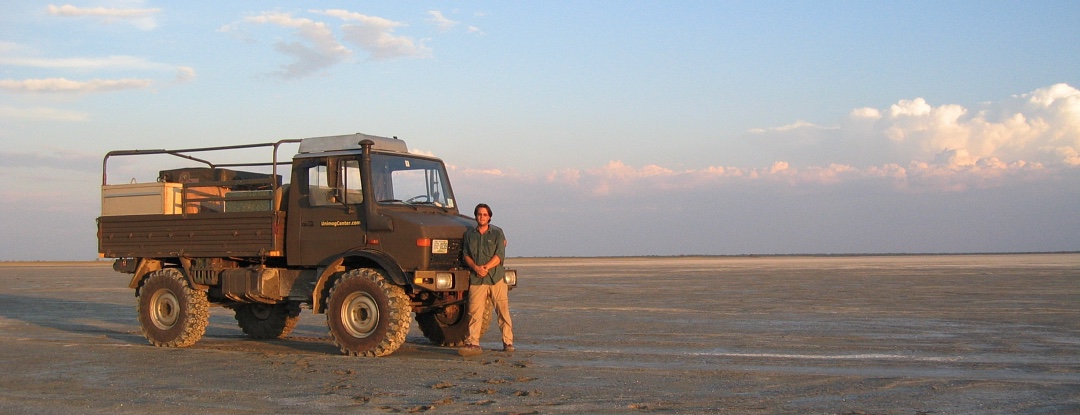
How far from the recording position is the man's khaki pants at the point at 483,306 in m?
12.3

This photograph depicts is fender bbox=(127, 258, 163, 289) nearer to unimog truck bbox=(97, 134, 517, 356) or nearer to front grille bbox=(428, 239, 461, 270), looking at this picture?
unimog truck bbox=(97, 134, 517, 356)

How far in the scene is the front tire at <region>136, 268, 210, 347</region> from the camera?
45.1ft

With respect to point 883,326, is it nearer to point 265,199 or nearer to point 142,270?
point 265,199

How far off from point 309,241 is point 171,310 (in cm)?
272

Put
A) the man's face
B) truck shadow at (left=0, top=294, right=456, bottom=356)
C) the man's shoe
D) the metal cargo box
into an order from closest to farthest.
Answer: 1. the man's face
2. the man's shoe
3. the metal cargo box
4. truck shadow at (left=0, top=294, right=456, bottom=356)

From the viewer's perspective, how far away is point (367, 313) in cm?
1234

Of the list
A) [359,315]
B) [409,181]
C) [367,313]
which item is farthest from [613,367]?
[409,181]

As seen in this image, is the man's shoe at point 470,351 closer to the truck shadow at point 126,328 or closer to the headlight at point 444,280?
the truck shadow at point 126,328

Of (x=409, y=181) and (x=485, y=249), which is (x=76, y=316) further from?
(x=485, y=249)

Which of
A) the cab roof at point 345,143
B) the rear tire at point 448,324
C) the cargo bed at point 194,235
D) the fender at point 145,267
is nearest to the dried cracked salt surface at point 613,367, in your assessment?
the rear tire at point 448,324

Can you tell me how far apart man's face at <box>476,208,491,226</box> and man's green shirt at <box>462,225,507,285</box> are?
0.38 ft

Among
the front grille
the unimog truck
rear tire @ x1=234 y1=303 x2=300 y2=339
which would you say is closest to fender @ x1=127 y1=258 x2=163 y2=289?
the unimog truck

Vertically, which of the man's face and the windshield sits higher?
the windshield

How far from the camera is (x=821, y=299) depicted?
22969mm
